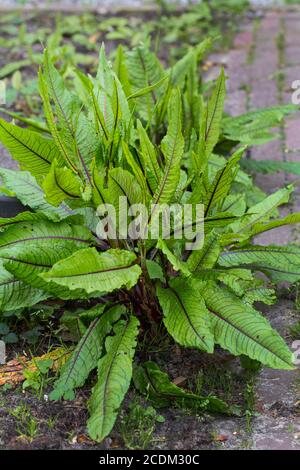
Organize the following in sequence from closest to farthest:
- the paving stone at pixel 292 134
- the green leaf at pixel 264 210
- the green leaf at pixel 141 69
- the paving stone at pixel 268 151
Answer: the green leaf at pixel 264 210
the green leaf at pixel 141 69
the paving stone at pixel 268 151
the paving stone at pixel 292 134

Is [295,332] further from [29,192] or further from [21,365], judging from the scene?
[29,192]

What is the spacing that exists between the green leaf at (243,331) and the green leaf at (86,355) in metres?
0.39

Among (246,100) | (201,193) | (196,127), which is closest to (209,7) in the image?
(246,100)

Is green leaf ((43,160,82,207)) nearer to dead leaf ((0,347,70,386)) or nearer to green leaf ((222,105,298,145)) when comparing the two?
dead leaf ((0,347,70,386))

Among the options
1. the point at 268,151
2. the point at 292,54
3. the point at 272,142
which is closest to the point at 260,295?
the point at 268,151

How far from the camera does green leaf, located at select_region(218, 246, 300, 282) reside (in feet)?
11.1

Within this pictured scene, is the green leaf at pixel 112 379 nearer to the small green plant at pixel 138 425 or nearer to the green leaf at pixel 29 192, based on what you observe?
the small green plant at pixel 138 425

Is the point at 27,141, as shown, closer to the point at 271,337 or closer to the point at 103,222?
the point at 103,222

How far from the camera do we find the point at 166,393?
300 centimetres

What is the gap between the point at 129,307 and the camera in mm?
3283

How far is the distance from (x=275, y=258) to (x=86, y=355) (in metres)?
0.92

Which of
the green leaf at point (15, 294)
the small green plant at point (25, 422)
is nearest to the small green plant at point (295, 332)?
the green leaf at point (15, 294)

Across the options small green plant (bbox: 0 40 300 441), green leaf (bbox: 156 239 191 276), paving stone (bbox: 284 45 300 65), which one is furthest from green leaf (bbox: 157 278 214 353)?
paving stone (bbox: 284 45 300 65)

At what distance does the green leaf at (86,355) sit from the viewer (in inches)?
118
